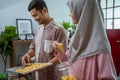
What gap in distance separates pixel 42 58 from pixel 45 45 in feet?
0.45

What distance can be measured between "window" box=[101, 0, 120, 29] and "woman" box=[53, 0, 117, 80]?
443 cm

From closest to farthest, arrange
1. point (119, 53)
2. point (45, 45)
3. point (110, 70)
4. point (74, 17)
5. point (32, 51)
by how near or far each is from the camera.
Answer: point (110, 70), point (74, 17), point (45, 45), point (32, 51), point (119, 53)

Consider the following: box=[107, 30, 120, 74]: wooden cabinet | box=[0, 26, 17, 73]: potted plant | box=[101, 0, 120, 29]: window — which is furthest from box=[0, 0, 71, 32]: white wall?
box=[101, 0, 120, 29]: window

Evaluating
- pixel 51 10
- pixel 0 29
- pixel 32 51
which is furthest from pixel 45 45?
pixel 51 10

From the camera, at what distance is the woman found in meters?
1.06

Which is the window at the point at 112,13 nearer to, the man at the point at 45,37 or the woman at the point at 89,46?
the man at the point at 45,37

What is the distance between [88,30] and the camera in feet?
3.68

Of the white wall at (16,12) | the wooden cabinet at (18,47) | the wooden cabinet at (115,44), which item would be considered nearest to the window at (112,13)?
the wooden cabinet at (115,44)

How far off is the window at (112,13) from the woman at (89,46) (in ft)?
14.5

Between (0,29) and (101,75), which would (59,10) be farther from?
(101,75)

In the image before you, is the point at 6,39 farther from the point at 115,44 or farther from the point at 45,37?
the point at 115,44

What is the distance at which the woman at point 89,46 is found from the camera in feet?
3.47

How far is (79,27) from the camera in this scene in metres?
1.13

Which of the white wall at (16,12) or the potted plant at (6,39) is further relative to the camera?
the white wall at (16,12)
